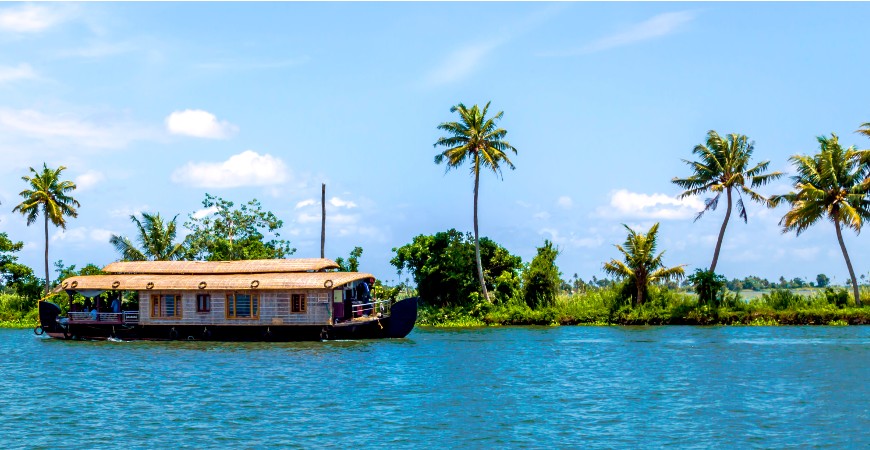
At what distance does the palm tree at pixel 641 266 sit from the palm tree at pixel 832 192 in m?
7.58

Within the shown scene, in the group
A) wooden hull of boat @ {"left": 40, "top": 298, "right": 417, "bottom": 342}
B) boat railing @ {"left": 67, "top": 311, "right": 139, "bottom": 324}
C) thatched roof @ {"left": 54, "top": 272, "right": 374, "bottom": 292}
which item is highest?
thatched roof @ {"left": 54, "top": 272, "right": 374, "bottom": 292}

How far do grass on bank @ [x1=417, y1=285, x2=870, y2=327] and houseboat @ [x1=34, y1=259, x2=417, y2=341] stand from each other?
11.0 metres

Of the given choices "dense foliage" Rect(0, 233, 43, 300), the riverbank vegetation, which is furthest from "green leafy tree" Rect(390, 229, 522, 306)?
"dense foliage" Rect(0, 233, 43, 300)

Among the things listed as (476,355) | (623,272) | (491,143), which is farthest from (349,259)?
(476,355)

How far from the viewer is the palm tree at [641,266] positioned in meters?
50.1

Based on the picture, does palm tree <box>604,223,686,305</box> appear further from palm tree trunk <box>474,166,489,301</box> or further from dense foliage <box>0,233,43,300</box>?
dense foliage <box>0,233,43,300</box>

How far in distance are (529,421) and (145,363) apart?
16.9 m

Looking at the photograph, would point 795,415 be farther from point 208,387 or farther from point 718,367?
point 208,387

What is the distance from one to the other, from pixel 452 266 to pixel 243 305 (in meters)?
17.5

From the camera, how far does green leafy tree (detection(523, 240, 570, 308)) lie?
52531 mm

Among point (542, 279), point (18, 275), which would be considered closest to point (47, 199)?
point (18, 275)

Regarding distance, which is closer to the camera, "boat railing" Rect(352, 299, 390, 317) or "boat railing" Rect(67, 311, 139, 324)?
"boat railing" Rect(352, 299, 390, 317)

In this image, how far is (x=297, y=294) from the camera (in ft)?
128

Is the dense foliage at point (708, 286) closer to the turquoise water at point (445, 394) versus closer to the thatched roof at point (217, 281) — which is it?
the turquoise water at point (445, 394)
